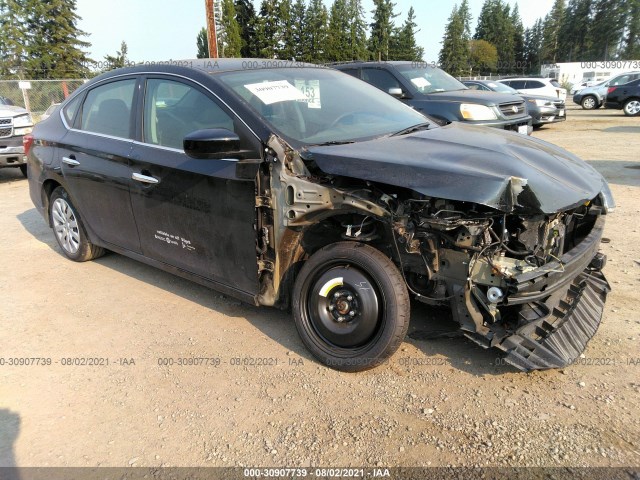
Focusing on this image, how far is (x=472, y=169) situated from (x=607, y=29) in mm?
101252

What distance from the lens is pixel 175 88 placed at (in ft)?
12.0

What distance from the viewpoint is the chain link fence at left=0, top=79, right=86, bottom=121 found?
821 inches

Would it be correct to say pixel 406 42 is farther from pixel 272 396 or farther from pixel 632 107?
pixel 272 396

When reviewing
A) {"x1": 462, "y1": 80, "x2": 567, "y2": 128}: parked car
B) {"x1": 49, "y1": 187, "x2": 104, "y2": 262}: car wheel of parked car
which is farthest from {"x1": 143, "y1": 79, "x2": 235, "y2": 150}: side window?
{"x1": 462, "y1": 80, "x2": 567, "y2": 128}: parked car

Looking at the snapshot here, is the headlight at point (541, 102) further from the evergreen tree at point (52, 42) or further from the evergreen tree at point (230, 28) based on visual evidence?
the evergreen tree at point (52, 42)

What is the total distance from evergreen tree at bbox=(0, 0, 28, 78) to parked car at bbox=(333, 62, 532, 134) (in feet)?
170

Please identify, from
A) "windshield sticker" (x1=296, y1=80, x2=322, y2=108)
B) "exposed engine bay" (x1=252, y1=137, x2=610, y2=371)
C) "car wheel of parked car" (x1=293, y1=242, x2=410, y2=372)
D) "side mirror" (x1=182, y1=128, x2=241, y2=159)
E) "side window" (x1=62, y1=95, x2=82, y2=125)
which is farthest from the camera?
"side window" (x1=62, y1=95, x2=82, y2=125)

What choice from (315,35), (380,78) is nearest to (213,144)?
(380,78)

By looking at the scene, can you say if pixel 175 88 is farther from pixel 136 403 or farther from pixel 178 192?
pixel 136 403

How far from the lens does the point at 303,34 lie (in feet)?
182

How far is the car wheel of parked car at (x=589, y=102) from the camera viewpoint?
24.0 m

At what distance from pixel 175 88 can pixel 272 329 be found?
190cm

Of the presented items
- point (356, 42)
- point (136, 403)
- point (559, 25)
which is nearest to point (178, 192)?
point (136, 403)

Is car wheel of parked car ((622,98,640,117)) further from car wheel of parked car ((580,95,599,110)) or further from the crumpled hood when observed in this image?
the crumpled hood
